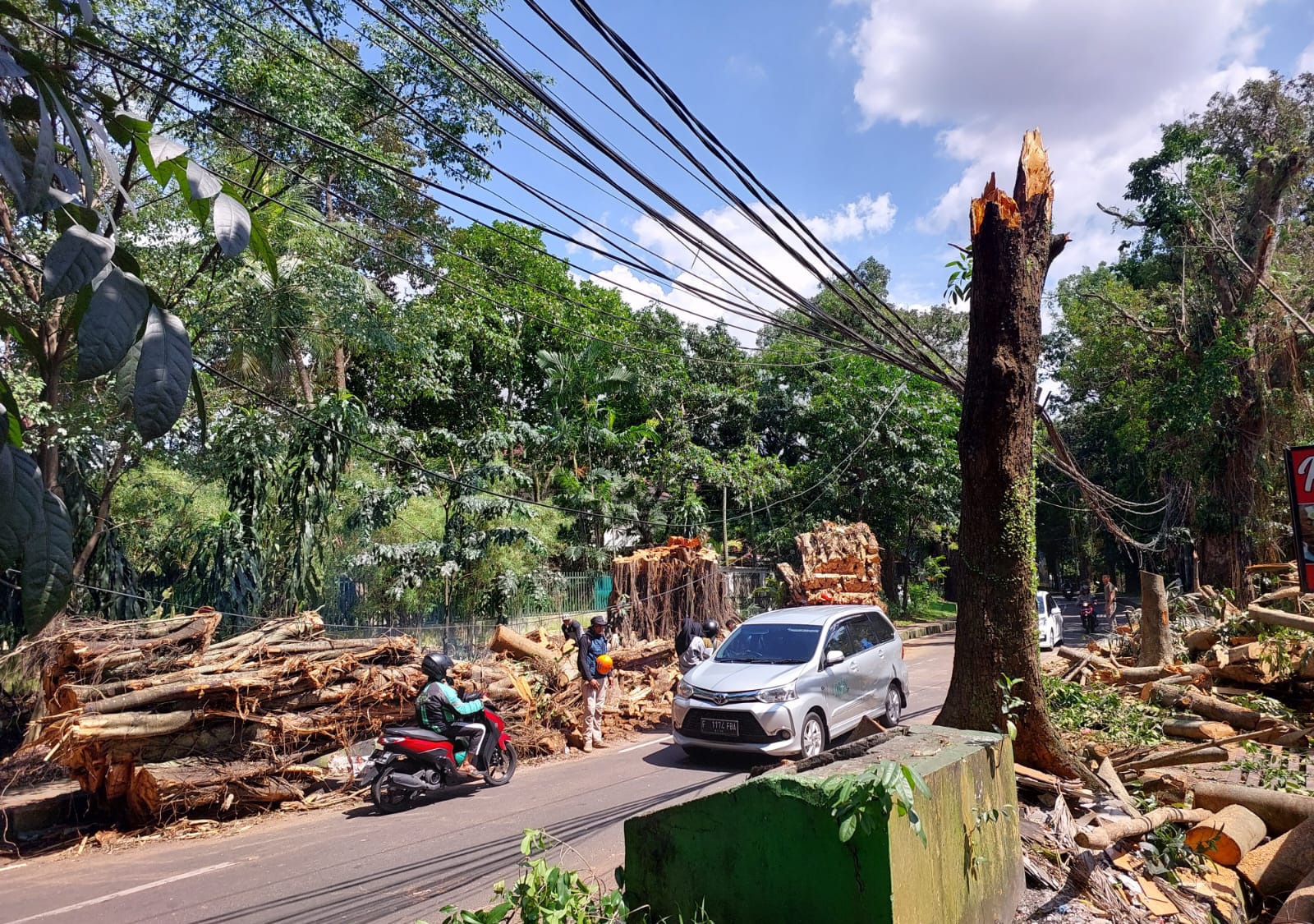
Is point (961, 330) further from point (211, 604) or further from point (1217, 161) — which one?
point (211, 604)

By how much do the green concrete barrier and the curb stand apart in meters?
21.2

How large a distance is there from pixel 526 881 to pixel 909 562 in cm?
3038

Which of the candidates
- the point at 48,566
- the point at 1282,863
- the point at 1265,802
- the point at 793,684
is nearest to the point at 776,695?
the point at 793,684

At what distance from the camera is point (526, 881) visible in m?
3.96

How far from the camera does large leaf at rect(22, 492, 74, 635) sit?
1.29m

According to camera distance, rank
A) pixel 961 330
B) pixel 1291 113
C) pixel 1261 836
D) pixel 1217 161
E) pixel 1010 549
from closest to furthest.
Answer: pixel 1261 836 → pixel 1010 549 → pixel 1217 161 → pixel 1291 113 → pixel 961 330

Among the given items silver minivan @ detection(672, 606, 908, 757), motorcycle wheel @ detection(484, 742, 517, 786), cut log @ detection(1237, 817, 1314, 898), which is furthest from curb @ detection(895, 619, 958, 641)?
cut log @ detection(1237, 817, 1314, 898)

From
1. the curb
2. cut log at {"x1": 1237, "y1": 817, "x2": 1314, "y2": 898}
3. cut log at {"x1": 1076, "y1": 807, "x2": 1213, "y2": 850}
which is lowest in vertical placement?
the curb

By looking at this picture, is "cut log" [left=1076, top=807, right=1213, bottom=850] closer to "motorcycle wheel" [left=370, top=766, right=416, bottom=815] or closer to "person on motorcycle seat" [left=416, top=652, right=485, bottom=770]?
"person on motorcycle seat" [left=416, top=652, right=485, bottom=770]

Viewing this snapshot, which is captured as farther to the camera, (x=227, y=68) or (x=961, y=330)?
(x=961, y=330)

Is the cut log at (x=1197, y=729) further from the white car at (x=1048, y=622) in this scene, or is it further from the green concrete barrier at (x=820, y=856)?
the white car at (x=1048, y=622)

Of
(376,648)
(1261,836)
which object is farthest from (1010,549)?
(376,648)

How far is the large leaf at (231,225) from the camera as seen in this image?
141cm

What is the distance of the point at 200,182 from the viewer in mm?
Answer: 1484
